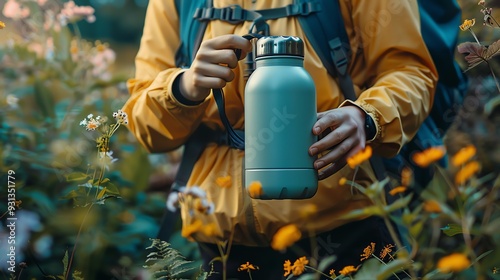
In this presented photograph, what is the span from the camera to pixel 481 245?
3.05 metres

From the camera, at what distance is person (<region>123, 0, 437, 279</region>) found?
193 centimetres

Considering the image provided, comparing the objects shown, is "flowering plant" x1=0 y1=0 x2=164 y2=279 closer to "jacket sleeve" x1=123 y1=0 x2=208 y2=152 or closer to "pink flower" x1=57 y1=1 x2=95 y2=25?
"pink flower" x1=57 y1=1 x2=95 y2=25

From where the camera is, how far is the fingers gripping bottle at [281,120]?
5.49 ft

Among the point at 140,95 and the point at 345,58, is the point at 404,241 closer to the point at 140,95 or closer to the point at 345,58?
the point at 345,58

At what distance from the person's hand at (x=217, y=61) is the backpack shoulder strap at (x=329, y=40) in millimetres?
206

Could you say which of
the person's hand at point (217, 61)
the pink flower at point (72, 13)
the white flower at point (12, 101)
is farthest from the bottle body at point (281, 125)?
the pink flower at point (72, 13)

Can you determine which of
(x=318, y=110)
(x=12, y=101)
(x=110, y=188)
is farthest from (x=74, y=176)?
(x=12, y=101)

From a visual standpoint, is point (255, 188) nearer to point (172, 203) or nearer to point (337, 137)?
point (337, 137)

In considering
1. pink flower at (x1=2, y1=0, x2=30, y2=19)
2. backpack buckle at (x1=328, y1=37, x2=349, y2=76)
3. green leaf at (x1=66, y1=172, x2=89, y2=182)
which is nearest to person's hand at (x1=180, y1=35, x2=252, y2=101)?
backpack buckle at (x1=328, y1=37, x2=349, y2=76)

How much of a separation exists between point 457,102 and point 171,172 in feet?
6.63

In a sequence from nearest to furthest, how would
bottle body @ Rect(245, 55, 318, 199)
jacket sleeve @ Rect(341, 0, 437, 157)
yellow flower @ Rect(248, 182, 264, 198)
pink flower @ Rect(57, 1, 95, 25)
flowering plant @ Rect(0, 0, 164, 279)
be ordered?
yellow flower @ Rect(248, 182, 264, 198), bottle body @ Rect(245, 55, 318, 199), jacket sleeve @ Rect(341, 0, 437, 157), flowering plant @ Rect(0, 0, 164, 279), pink flower @ Rect(57, 1, 95, 25)

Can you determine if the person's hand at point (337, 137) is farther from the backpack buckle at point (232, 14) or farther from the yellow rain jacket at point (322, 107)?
the backpack buckle at point (232, 14)

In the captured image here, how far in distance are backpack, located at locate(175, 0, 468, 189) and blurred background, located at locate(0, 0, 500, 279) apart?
700mm

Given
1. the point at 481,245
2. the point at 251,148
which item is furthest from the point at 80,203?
the point at 481,245
